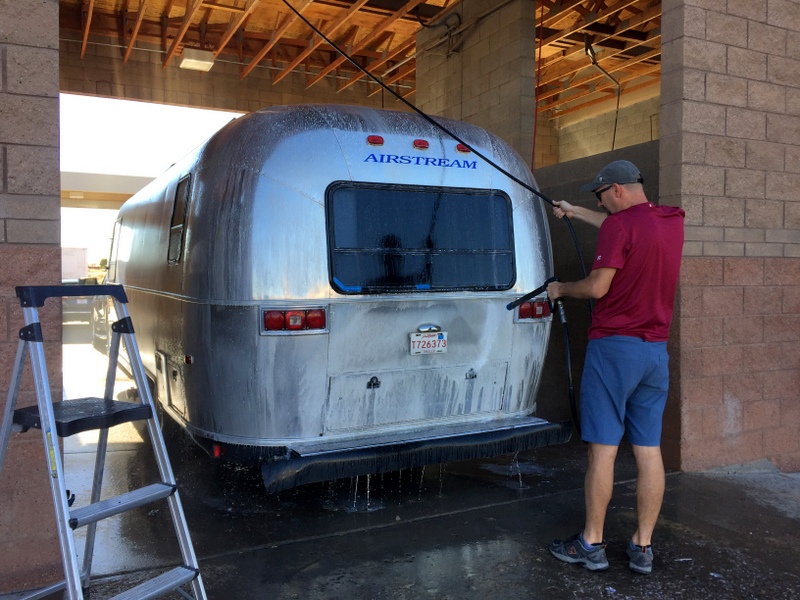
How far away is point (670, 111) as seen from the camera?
568 centimetres

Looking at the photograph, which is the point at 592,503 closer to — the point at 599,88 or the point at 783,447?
the point at 783,447

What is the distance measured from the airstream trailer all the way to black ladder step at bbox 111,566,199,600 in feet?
3.43

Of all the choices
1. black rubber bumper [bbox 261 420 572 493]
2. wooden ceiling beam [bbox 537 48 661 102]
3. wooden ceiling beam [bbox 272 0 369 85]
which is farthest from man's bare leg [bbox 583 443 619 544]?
wooden ceiling beam [bbox 537 48 661 102]

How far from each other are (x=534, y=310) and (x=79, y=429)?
3.15 m

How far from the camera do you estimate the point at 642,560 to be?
3.92 metres

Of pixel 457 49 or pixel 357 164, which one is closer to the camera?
pixel 357 164

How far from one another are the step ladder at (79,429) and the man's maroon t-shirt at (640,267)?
2352 mm

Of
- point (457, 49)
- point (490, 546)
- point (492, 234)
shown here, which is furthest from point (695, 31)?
point (457, 49)

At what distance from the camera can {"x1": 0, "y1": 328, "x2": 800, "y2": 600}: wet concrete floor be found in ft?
12.4

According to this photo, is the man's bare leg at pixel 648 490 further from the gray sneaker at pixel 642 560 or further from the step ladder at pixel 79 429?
the step ladder at pixel 79 429

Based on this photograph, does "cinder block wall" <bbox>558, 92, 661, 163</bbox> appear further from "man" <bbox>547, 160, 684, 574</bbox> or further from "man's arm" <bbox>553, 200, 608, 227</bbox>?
"man" <bbox>547, 160, 684, 574</bbox>

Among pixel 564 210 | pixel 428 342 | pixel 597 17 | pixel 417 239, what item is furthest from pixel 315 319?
pixel 597 17

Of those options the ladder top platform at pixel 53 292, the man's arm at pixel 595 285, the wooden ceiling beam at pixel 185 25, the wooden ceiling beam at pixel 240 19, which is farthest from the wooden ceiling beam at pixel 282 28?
the ladder top platform at pixel 53 292

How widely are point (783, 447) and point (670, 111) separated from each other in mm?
2898
